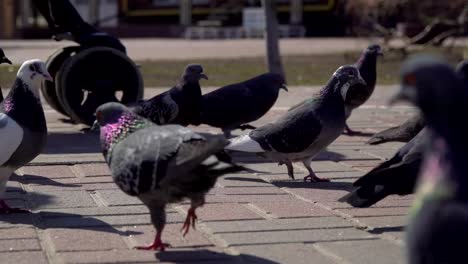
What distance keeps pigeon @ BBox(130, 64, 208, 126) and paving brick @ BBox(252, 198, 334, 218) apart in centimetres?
198

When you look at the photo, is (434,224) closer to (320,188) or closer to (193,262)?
(193,262)

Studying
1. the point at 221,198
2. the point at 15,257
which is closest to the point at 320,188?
the point at 221,198

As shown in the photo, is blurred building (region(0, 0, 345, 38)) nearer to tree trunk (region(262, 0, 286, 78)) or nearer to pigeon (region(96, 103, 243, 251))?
tree trunk (region(262, 0, 286, 78))

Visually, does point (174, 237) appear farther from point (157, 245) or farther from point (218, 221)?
point (218, 221)

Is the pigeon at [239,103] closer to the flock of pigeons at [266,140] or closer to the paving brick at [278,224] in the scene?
the flock of pigeons at [266,140]

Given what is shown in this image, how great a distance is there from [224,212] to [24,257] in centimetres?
148

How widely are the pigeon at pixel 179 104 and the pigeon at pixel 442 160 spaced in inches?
197

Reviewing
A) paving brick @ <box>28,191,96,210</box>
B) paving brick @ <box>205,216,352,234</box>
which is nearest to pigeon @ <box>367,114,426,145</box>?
paving brick @ <box>205,216,352,234</box>

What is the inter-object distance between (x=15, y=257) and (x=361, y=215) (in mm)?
2164

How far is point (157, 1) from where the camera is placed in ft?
109

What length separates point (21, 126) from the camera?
562 centimetres

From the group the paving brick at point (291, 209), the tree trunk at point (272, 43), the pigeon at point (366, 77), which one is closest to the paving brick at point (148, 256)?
the paving brick at point (291, 209)

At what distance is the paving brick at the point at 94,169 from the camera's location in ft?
23.2

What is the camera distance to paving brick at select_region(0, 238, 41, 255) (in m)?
4.84
